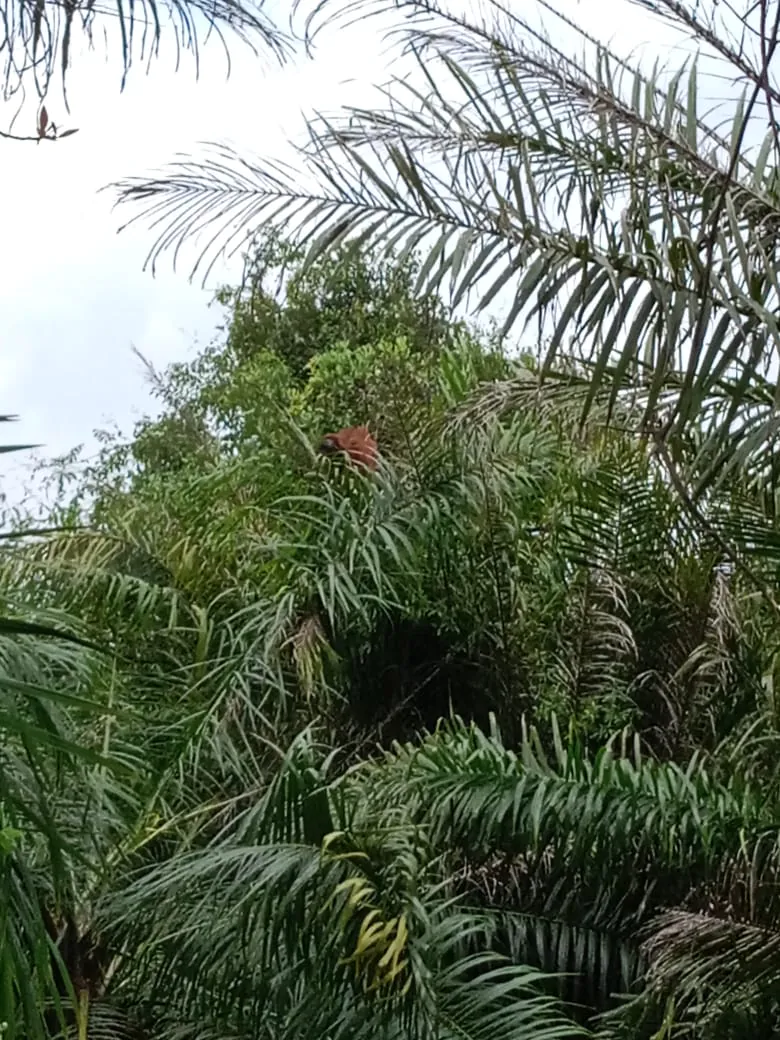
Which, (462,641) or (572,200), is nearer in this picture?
(572,200)

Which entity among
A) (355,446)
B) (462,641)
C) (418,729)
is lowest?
(418,729)

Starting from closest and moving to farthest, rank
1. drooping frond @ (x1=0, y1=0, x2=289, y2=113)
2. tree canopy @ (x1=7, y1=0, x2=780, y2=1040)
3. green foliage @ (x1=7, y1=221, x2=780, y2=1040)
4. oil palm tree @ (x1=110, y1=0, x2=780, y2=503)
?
drooping frond @ (x1=0, y1=0, x2=289, y2=113)
oil palm tree @ (x1=110, y1=0, x2=780, y2=503)
tree canopy @ (x1=7, y1=0, x2=780, y2=1040)
green foliage @ (x1=7, y1=221, x2=780, y2=1040)

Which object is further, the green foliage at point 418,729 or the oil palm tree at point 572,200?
the green foliage at point 418,729

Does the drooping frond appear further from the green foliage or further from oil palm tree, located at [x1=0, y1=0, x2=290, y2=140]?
the green foliage

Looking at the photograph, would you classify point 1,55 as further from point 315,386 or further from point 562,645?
point 315,386

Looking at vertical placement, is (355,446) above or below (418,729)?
above

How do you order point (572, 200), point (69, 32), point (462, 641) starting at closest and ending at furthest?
point (69, 32) → point (572, 200) → point (462, 641)

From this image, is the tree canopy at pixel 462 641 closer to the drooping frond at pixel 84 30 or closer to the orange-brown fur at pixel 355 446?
the orange-brown fur at pixel 355 446

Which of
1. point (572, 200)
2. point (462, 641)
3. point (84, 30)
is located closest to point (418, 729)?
point (462, 641)

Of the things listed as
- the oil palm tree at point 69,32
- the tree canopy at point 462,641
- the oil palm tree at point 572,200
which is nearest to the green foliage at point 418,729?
the tree canopy at point 462,641

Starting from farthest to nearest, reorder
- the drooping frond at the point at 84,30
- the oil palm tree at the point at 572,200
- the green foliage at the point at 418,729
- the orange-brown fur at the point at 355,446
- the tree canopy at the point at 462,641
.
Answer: the orange-brown fur at the point at 355,446 < the green foliage at the point at 418,729 < the tree canopy at the point at 462,641 < the oil palm tree at the point at 572,200 < the drooping frond at the point at 84,30

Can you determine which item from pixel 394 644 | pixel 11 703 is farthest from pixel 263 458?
pixel 11 703

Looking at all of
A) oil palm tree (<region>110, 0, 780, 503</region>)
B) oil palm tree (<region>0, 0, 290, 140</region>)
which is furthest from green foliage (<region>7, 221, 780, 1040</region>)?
oil palm tree (<region>0, 0, 290, 140</region>)

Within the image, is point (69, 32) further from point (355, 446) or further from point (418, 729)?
point (418, 729)
